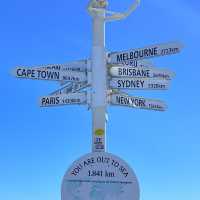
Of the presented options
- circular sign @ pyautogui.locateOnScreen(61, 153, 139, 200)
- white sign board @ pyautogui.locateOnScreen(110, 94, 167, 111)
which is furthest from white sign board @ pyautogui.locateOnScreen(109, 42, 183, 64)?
circular sign @ pyautogui.locateOnScreen(61, 153, 139, 200)

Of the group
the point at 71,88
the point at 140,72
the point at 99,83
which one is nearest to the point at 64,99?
the point at 71,88

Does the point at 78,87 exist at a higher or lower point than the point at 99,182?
higher

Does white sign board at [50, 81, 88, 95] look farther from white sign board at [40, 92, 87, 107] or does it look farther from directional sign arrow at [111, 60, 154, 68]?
directional sign arrow at [111, 60, 154, 68]

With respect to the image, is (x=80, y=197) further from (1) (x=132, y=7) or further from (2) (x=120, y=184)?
(1) (x=132, y=7)

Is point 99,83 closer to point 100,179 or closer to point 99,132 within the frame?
point 99,132

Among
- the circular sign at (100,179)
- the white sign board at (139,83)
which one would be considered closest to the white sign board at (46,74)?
the white sign board at (139,83)

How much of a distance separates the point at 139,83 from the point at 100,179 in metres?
1.55

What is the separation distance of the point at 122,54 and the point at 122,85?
0.42 meters

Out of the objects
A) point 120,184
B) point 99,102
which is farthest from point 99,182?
point 99,102

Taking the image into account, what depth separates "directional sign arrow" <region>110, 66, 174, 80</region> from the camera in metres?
6.89

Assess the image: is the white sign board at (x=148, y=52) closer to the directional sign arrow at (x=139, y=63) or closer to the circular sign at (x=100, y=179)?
the directional sign arrow at (x=139, y=63)

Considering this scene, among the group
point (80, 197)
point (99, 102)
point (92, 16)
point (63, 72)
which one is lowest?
point (80, 197)

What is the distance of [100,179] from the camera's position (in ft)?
19.8

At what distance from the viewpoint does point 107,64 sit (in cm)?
693
